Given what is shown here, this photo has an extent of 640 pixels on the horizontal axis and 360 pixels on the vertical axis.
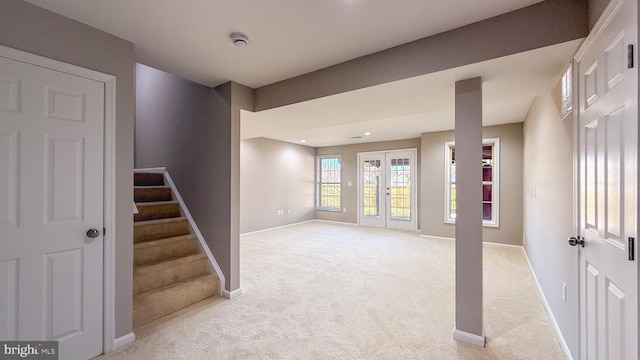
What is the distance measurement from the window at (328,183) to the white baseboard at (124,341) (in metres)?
6.14

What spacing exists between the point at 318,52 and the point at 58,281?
251cm

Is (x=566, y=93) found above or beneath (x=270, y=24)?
beneath

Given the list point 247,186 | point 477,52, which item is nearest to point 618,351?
point 477,52

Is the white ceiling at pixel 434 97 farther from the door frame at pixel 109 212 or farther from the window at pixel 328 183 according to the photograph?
the window at pixel 328 183

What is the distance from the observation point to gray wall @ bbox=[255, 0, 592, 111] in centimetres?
162

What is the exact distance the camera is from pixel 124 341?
2096mm

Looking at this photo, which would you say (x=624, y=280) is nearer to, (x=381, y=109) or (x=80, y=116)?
(x=381, y=109)

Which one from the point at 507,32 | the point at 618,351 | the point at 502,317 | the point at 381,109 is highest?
the point at 507,32

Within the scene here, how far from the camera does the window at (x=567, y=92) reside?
184 cm

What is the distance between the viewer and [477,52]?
6.12 feet

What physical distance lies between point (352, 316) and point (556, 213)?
6.58ft

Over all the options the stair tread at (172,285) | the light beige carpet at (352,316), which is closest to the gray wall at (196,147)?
the stair tread at (172,285)

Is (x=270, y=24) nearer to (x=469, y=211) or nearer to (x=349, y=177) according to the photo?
(x=469, y=211)

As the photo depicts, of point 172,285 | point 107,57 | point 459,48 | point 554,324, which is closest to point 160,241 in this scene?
point 172,285
